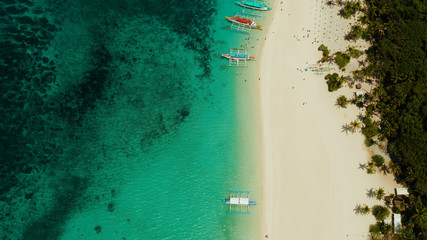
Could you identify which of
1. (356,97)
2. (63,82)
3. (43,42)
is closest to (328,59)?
(356,97)

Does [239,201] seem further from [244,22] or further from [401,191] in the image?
[244,22]

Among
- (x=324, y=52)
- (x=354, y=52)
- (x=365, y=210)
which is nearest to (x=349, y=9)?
(x=354, y=52)

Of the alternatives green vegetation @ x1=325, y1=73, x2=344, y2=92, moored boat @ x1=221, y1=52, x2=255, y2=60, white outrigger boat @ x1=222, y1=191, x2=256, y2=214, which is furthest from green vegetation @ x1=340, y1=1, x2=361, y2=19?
white outrigger boat @ x1=222, y1=191, x2=256, y2=214

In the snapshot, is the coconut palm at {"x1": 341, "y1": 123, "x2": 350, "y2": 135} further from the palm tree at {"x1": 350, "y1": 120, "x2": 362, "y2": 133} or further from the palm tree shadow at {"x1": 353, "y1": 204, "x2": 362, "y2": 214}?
the palm tree shadow at {"x1": 353, "y1": 204, "x2": 362, "y2": 214}

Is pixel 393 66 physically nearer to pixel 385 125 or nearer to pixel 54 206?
pixel 385 125

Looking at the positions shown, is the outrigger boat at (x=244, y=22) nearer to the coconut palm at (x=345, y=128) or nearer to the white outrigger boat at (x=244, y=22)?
the white outrigger boat at (x=244, y=22)

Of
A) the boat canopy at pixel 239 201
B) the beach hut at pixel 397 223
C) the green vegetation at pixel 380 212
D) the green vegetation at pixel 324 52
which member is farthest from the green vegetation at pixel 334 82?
the boat canopy at pixel 239 201
